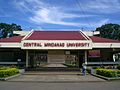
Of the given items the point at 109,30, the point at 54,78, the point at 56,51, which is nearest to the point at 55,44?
the point at 56,51

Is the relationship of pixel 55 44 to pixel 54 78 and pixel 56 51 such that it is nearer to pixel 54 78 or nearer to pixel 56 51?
pixel 56 51

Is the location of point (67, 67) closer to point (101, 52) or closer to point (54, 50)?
point (54, 50)

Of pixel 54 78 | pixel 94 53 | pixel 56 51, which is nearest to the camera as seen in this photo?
pixel 54 78

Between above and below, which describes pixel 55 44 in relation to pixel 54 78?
above

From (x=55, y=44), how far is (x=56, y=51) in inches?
113

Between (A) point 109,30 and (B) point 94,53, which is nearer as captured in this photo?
(B) point 94,53

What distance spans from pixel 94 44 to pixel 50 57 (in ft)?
23.4

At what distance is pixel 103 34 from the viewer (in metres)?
102

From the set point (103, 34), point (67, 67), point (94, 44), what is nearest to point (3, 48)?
point (67, 67)

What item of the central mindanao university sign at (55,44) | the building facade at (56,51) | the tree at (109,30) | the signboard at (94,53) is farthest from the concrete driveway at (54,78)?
the tree at (109,30)

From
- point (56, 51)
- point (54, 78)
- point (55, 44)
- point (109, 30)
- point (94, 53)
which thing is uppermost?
point (109, 30)

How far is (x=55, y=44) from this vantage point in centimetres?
4100

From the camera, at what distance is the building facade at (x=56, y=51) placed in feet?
134

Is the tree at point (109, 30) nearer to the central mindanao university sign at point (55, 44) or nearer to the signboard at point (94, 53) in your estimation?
the signboard at point (94, 53)
